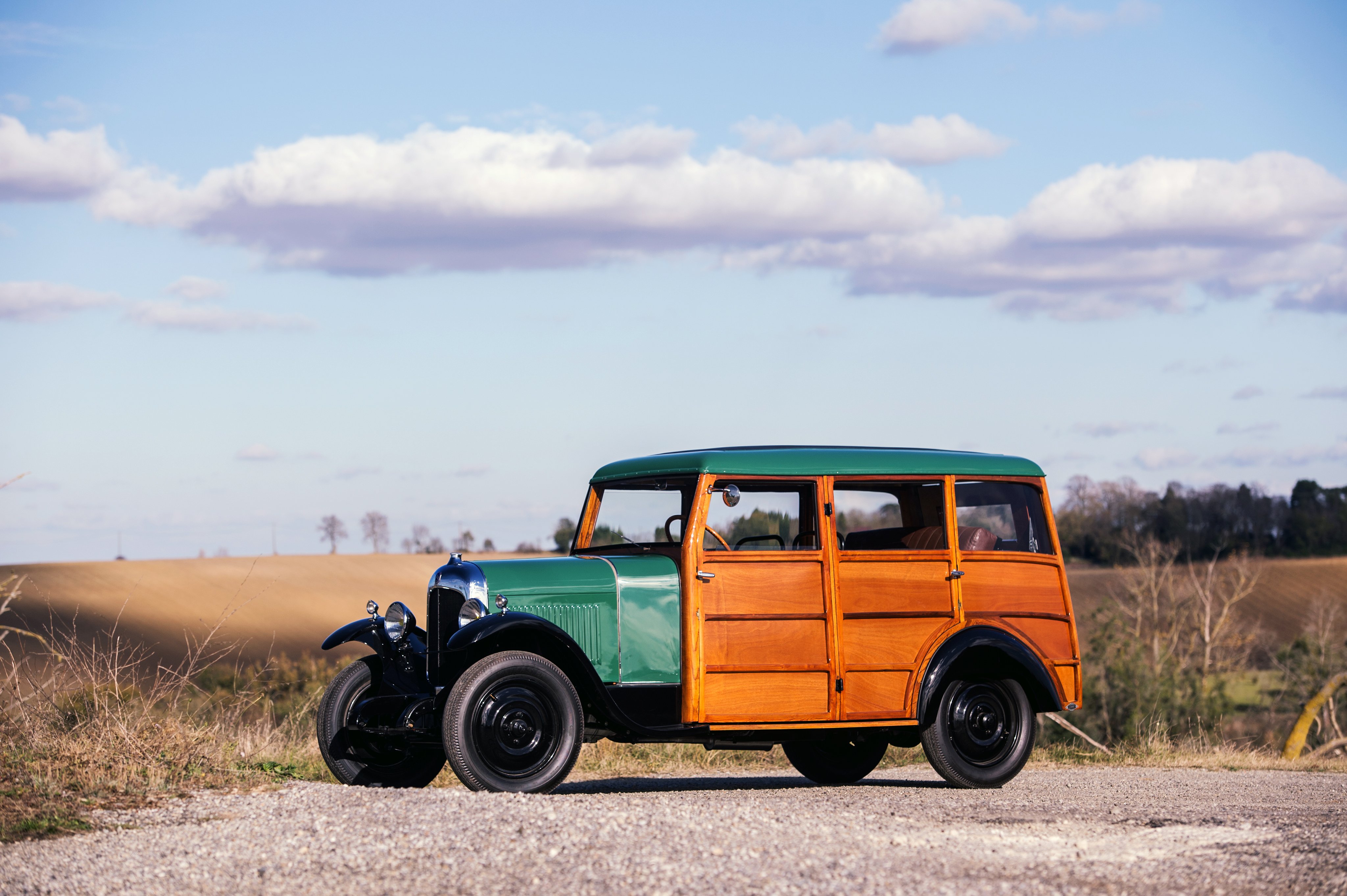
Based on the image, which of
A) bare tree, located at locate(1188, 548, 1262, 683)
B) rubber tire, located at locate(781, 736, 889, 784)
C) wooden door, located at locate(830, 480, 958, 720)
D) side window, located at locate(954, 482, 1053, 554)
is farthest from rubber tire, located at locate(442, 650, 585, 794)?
bare tree, located at locate(1188, 548, 1262, 683)

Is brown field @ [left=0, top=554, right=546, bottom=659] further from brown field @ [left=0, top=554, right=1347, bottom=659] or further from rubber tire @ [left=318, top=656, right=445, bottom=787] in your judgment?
rubber tire @ [left=318, top=656, right=445, bottom=787]

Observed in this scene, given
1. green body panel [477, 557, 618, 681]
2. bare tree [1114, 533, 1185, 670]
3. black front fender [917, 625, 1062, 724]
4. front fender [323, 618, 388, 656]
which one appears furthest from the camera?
bare tree [1114, 533, 1185, 670]

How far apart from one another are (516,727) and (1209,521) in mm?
79903

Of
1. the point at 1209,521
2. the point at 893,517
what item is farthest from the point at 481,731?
the point at 1209,521

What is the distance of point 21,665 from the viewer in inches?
376

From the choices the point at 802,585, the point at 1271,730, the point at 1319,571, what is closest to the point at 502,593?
the point at 802,585

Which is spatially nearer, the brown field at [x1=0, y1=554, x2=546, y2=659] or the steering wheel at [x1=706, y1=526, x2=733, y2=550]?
the steering wheel at [x1=706, y1=526, x2=733, y2=550]

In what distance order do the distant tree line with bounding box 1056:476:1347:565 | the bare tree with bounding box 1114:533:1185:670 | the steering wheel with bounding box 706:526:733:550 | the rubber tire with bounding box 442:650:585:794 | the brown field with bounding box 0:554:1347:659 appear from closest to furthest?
the rubber tire with bounding box 442:650:585:794
the steering wheel with bounding box 706:526:733:550
the brown field with bounding box 0:554:1347:659
the bare tree with bounding box 1114:533:1185:670
the distant tree line with bounding box 1056:476:1347:565

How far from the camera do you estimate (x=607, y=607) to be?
8.73 meters

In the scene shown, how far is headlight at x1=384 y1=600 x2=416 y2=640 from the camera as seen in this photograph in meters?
9.33

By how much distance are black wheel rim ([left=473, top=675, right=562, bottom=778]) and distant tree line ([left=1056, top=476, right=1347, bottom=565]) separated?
60.6 metres

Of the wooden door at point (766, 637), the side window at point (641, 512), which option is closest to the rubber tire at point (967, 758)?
the wooden door at point (766, 637)

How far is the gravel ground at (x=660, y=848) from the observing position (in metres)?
5.67

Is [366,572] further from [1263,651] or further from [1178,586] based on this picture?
[1263,651]
